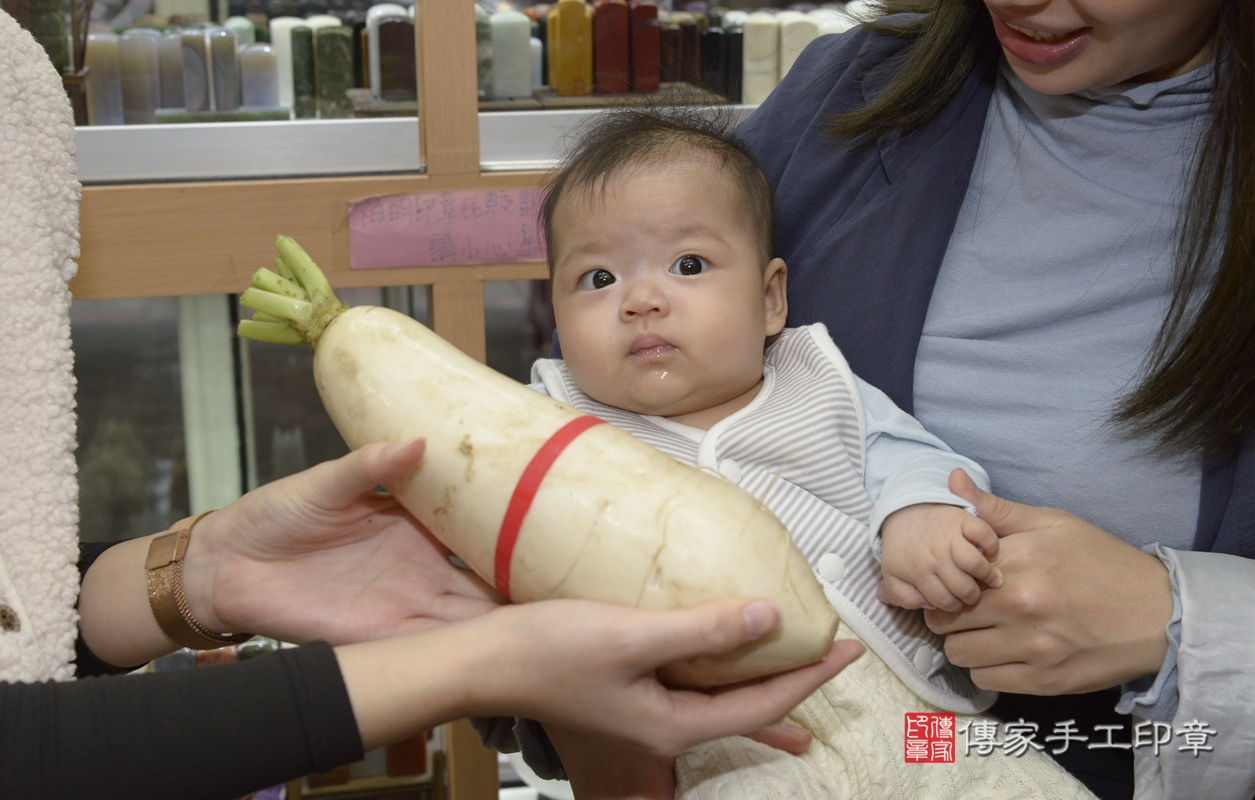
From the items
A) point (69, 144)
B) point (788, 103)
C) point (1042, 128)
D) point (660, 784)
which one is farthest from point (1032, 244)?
point (69, 144)

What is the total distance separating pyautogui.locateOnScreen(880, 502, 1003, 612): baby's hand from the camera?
1.02 meters

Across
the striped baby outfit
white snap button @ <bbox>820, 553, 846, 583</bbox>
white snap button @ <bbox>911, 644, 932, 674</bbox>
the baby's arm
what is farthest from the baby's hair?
white snap button @ <bbox>911, 644, 932, 674</bbox>

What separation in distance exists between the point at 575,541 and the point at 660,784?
0.96ft

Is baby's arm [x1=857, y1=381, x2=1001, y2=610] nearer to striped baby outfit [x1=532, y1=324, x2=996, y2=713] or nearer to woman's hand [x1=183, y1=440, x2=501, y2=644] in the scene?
striped baby outfit [x1=532, y1=324, x2=996, y2=713]

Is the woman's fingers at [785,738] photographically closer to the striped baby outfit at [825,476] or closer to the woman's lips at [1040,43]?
the striped baby outfit at [825,476]

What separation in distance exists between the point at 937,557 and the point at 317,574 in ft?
2.09

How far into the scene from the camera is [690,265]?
1.23 metres

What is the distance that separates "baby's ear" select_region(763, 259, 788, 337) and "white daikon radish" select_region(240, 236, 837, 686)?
1.39ft

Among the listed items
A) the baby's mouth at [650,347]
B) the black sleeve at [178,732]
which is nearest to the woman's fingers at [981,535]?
the baby's mouth at [650,347]

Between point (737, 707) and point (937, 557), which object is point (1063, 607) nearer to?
point (937, 557)

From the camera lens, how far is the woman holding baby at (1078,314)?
995 mm

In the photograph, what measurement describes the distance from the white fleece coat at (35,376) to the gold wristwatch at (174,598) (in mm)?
84

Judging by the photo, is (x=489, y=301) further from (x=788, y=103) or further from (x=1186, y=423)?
(x=1186, y=423)

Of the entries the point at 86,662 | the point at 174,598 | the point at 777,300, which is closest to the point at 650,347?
A: the point at 777,300
